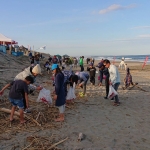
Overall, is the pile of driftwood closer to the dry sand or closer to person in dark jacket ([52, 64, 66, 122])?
the dry sand

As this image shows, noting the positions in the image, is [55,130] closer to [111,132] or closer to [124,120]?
[111,132]

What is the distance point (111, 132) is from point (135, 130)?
2.21 feet

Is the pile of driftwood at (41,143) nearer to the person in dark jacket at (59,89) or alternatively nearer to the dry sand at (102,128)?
the dry sand at (102,128)

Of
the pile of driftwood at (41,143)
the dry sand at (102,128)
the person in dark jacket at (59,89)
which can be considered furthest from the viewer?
the person in dark jacket at (59,89)

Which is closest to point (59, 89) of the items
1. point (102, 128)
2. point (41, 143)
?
point (102, 128)

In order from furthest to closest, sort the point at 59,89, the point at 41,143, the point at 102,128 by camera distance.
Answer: the point at 59,89 → the point at 102,128 → the point at 41,143

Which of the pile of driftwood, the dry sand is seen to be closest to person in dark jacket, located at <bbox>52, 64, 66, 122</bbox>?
the dry sand

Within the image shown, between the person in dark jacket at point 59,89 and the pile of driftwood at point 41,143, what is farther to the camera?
the person in dark jacket at point 59,89

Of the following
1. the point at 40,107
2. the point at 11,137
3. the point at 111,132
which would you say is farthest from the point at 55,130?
the point at 40,107

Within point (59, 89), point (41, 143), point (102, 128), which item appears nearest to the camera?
point (41, 143)

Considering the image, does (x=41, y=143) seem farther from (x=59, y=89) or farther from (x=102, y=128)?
(x=102, y=128)

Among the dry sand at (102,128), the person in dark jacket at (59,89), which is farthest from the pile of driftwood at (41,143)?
the person in dark jacket at (59,89)

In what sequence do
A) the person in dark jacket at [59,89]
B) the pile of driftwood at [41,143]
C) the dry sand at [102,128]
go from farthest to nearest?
the person in dark jacket at [59,89] < the dry sand at [102,128] < the pile of driftwood at [41,143]

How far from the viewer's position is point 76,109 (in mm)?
7246
